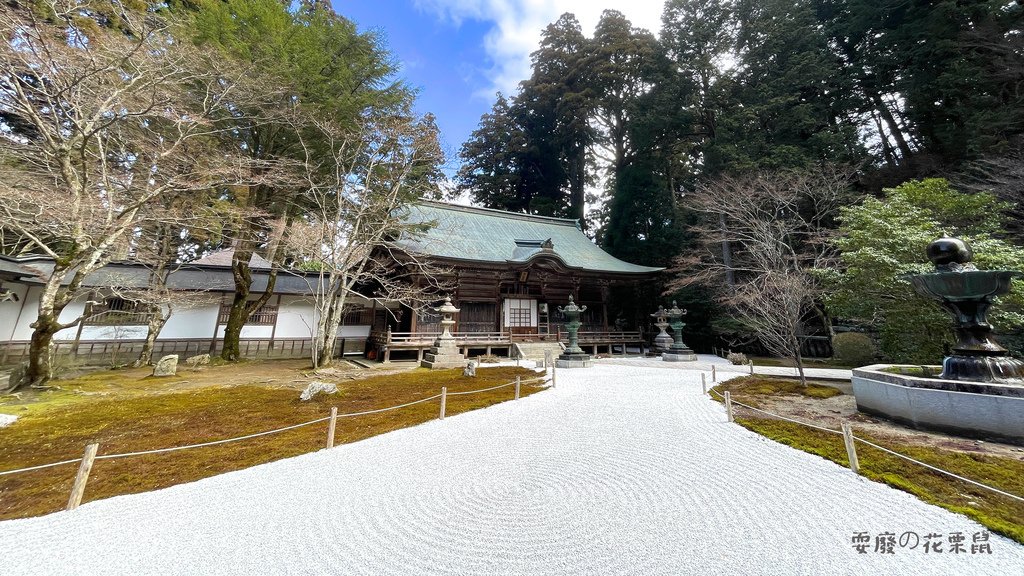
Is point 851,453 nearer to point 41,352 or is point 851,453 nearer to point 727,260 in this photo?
point 41,352

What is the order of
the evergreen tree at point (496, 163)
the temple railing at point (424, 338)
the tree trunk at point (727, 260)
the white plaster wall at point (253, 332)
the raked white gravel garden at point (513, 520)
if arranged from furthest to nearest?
1. the evergreen tree at point (496, 163)
2. the tree trunk at point (727, 260)
3. the white plaster wall at point (253, 332)
4. the temple railing at point (424, 338)
5. the raked white gravel garden at point (513, 520)

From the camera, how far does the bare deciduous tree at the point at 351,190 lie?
10.5 m

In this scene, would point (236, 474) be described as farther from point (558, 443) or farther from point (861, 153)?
point (861, 153)

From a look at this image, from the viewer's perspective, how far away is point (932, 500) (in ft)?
9.39

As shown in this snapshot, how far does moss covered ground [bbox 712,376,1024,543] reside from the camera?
2.65 m

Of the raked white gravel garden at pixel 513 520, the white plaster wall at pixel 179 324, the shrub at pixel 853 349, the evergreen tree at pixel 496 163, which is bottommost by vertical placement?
the raked white gravel garden at pixel 513 520

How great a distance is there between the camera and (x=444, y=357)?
1179 centimetres

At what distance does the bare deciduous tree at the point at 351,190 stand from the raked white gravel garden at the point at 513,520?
283 inches

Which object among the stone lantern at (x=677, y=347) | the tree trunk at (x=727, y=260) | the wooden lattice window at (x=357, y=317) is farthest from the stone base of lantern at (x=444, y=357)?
the tree trunk at (x=727, y=260)

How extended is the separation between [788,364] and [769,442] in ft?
35.6

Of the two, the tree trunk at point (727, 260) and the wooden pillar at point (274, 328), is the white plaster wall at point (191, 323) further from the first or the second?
the tree trunk at point (727, 260)

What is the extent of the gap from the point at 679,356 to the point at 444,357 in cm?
903

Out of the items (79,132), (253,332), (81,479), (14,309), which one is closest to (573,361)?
(81,479)

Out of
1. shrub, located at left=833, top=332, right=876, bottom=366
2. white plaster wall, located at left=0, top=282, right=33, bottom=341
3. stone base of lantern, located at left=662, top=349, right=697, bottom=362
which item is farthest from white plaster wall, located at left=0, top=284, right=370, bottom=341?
shrub, located at left=833, top=332, right=876, bottom=366
